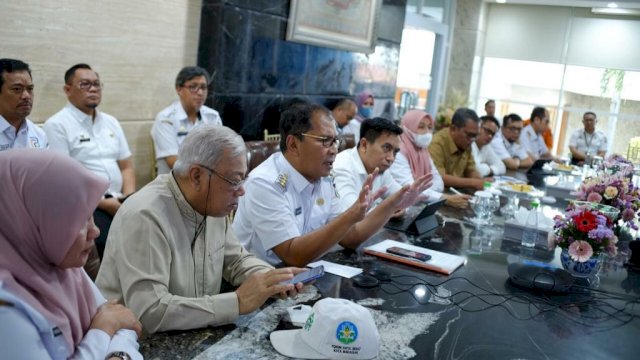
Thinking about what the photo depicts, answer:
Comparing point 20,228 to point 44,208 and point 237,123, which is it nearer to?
point 44,208

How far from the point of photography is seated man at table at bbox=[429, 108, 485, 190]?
4.39 m

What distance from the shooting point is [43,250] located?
1156 mm

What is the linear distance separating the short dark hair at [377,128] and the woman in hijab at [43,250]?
192 centimetres

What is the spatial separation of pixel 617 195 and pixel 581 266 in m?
0.91

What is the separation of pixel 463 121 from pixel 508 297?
261 cm

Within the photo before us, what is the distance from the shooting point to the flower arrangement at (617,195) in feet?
9.51

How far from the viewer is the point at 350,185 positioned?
2900 millimetres

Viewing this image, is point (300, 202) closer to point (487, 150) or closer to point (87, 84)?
point (87, 84)

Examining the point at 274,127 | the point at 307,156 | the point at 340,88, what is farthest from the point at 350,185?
A: the point at 340,88

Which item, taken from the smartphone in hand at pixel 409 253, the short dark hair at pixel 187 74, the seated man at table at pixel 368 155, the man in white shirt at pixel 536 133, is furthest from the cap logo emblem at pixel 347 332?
the man in white shirt at pixel 536 133

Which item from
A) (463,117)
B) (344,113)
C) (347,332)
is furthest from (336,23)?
(347,332)

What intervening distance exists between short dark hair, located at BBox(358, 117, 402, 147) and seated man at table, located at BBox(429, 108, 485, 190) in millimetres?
1478

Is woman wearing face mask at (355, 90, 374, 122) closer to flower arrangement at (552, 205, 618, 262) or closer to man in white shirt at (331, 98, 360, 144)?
man in white shirt at (331, 98, 360, 144)

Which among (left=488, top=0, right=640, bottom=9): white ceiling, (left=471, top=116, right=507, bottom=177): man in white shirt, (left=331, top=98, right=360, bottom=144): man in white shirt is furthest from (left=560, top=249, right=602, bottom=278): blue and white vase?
(left=488, top=0, right=640, bottom=9): white ceiling
